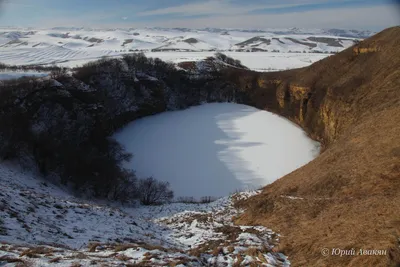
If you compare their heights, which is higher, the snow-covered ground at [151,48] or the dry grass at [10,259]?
the snow-covered ground at [151,48]

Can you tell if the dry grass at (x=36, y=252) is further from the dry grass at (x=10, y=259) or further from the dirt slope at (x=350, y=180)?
the dirt slope at (x=350, y=180)

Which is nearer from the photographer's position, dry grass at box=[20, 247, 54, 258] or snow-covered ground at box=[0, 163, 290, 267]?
dry grass at box=[20, 247, 54, 258]

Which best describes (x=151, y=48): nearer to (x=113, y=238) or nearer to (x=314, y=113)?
(x=314, y=113)

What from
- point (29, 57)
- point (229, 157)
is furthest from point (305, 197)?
point (29, 57)

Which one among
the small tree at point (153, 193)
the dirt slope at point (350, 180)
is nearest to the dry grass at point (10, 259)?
the dirt slope at point (350, 180)

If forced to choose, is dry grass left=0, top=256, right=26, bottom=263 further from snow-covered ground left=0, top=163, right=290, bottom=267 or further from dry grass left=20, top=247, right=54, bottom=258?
dry grass left=20, top=247, right=54, bottom=258

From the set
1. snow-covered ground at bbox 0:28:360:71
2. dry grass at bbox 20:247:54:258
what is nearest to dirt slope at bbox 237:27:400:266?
dry grass at bbox 20:247:54:258
